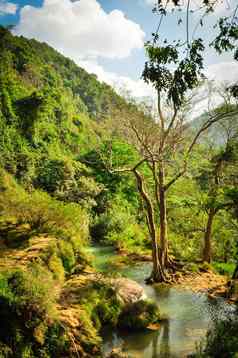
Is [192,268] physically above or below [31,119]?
below

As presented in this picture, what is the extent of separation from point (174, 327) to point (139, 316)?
1.08m

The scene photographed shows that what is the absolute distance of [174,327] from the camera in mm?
10969

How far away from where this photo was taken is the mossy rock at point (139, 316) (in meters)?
10.8

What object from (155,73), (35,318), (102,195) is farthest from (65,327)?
(102,195)

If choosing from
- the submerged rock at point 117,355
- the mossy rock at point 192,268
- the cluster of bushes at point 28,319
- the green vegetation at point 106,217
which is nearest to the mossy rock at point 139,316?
the green vegetation at point 106,217

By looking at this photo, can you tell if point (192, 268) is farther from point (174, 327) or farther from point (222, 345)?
point (222, 345)

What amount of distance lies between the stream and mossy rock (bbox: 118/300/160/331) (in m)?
0.27

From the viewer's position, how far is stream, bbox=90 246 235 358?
9.49 metres

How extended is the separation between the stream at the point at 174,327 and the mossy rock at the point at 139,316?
27cm

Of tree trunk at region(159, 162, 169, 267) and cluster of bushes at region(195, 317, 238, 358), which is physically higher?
tree trunk at region(159, 162, 169, 267)

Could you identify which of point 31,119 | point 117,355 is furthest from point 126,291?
point 31,119

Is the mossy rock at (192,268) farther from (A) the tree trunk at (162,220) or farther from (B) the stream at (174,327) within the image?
(B) the stream at (174,327)

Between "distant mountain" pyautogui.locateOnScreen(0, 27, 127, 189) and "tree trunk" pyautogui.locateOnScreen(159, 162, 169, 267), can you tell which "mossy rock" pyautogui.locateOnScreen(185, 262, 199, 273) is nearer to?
"tree trunk" pyautogui.locateOnScreen(159, 162, 169, 267)

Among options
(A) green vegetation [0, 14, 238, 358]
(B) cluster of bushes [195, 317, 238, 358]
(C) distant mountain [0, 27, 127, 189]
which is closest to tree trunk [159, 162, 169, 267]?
(A) green vegetation [0, 14, 238, 358]
